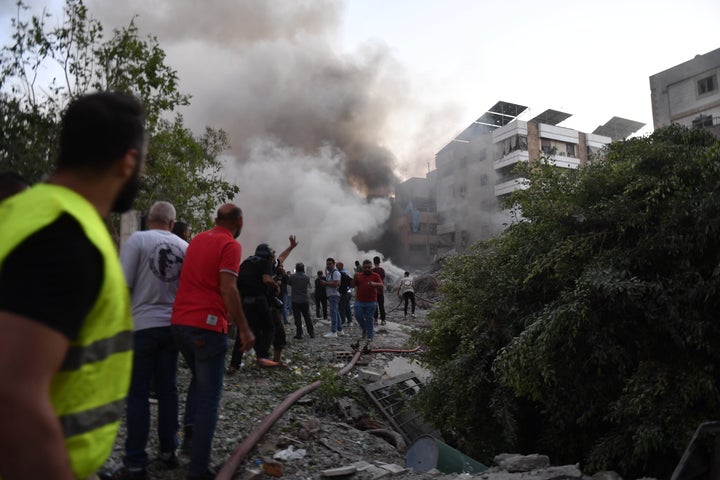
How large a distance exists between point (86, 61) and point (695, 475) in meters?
13.9

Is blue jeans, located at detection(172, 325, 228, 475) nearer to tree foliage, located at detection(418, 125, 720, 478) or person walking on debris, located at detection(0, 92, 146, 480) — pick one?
person walking on debris, located at detection(0, 92, 146, 480)

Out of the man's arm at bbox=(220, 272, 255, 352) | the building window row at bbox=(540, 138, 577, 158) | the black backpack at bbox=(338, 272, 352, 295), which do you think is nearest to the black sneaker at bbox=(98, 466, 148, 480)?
the man's arm at bbox=(220, 272, 255, 352)

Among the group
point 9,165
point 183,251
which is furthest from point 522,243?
point 9,165

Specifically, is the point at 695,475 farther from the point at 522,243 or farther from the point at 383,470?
the point at 522,243

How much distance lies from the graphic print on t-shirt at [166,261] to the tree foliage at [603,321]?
3.16m

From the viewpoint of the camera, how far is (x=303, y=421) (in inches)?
211

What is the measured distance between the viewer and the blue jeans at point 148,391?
11.0 feet

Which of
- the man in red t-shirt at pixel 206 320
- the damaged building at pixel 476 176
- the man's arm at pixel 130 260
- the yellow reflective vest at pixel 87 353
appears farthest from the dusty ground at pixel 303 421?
the damaged building at pixel 476 176

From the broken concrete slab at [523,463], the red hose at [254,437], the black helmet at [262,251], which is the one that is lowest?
the broken concrete slab at [523,463]

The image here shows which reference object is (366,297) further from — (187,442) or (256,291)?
(187,442)

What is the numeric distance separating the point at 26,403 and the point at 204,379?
2.66 meters

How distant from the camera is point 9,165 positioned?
1090 centimetres

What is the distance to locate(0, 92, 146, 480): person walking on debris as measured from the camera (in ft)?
2.89

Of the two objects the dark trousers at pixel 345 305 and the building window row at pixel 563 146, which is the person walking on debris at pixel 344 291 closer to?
the dark trousers at pixel 345 305
